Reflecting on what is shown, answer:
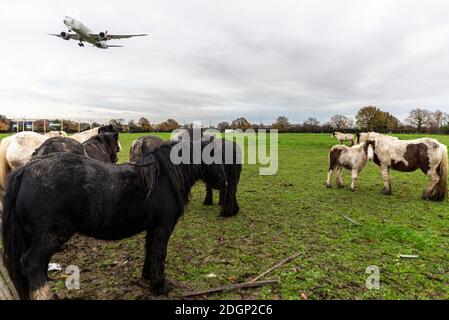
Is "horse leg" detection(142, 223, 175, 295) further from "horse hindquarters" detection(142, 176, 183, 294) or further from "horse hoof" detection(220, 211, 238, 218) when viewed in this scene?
Answer: "horse hoof" detection(220, 211, 238, 218)

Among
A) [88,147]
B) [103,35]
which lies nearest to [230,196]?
[88,147]

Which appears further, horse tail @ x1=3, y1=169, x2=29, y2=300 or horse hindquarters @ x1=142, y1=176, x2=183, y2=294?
horse hindquarters @ x1=142, y1=176, x2=183, y2=294

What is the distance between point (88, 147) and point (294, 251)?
5650mm

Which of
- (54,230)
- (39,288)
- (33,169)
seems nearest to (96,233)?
(54,230)

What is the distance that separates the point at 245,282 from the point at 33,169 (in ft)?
9.24

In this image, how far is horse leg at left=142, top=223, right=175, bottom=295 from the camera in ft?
9.70

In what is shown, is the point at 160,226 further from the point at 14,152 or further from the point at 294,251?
the point at 14,152

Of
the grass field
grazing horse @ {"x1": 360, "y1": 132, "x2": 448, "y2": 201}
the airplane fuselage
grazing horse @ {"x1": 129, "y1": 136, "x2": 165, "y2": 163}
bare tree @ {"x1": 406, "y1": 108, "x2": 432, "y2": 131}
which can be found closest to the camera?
the grass field

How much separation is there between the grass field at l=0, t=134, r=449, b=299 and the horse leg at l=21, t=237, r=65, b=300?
2.49 ft

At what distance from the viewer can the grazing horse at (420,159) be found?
24.7 ft

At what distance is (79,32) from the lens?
2666 cm

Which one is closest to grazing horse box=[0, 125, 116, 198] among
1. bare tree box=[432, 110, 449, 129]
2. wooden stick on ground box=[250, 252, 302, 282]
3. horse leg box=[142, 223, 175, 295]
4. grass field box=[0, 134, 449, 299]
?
grass field box=[0, 134, 449, 299]

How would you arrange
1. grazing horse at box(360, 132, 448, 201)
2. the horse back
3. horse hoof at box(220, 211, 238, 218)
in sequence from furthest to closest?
grazing horse at box(360, 132, 448, 201)
horse hoof at box(220, 211, 238, 218)
the horse back
